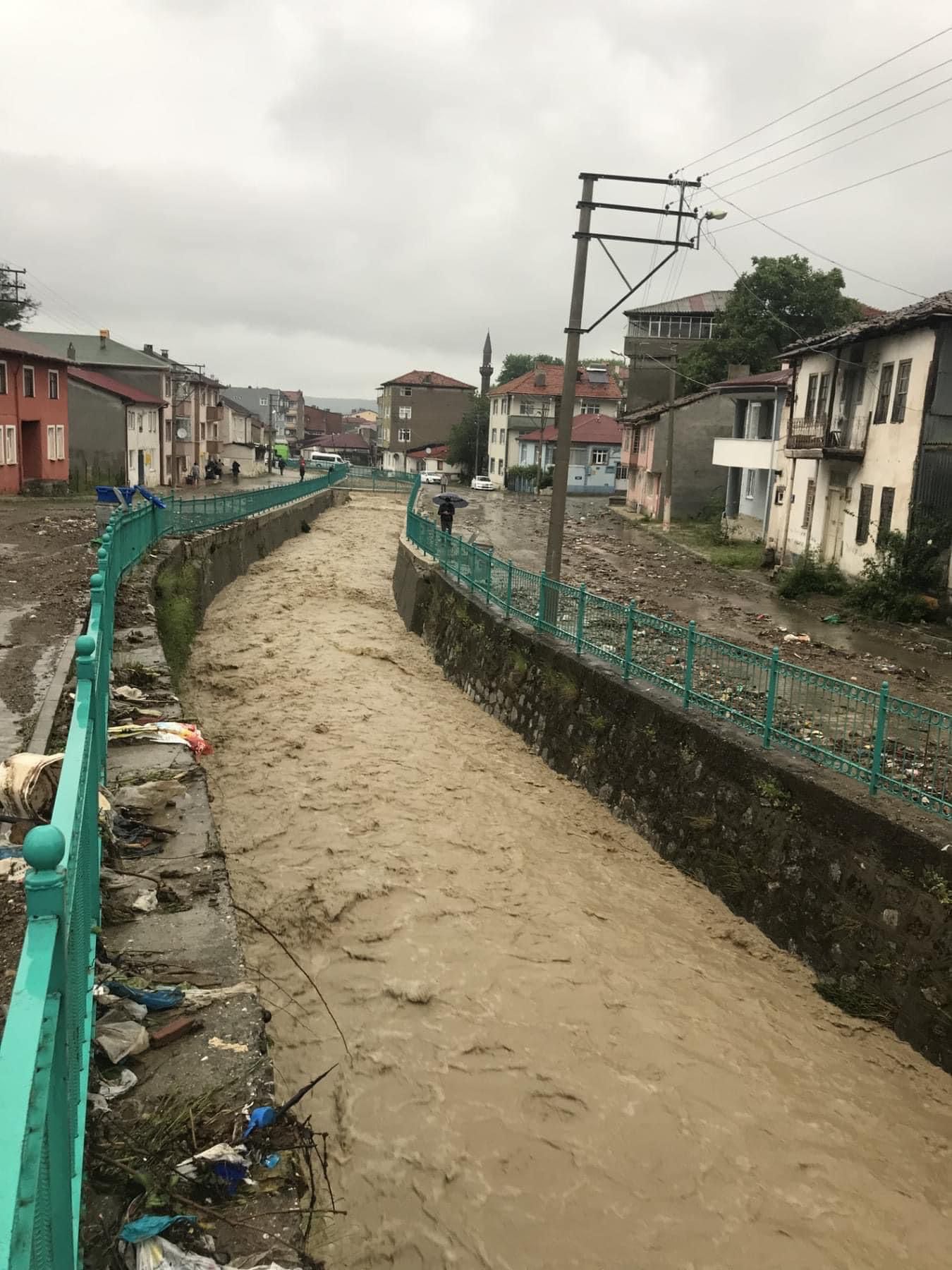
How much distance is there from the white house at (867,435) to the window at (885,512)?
0.03 meters

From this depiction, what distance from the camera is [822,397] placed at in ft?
90.0

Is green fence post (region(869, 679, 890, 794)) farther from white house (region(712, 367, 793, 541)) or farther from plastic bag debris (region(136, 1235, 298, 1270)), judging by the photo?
white house (region(712, 367, 793, 541))

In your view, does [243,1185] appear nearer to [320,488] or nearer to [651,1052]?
[651,1052]

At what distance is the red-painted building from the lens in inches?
1400

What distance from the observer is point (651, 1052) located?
7082 millimetres

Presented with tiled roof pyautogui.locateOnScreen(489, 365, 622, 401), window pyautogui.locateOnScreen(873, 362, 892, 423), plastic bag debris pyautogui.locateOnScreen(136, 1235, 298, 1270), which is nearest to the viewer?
plastic bag debris pyautogui.locateOnScreen(136, 1235, 298, 1270)

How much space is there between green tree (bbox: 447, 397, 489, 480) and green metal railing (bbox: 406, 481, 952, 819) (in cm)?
7010

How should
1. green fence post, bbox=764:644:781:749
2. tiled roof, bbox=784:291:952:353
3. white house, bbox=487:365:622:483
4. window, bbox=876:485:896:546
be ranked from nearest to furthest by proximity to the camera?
green fence post, bbox=764:644:781:749, tiled roof, bbox=784:291:952:353, window, bbox=876:485:896:546, white house, bbox=487:365:622:483

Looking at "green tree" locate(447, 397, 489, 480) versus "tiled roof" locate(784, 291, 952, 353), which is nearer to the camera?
"tiled roof" locate(784, 291, 952, 353)

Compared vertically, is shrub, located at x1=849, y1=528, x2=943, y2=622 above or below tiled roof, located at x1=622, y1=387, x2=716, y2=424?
below

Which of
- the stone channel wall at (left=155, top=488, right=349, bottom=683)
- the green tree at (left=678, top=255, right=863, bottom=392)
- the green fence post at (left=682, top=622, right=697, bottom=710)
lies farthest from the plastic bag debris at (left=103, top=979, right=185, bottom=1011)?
the green tree at (left=678, top=255, right=863, bottom=392)

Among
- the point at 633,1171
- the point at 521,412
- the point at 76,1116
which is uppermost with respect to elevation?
the point at 521,412

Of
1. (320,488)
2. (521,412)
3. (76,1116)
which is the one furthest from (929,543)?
(521,412)

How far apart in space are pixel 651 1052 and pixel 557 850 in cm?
364
